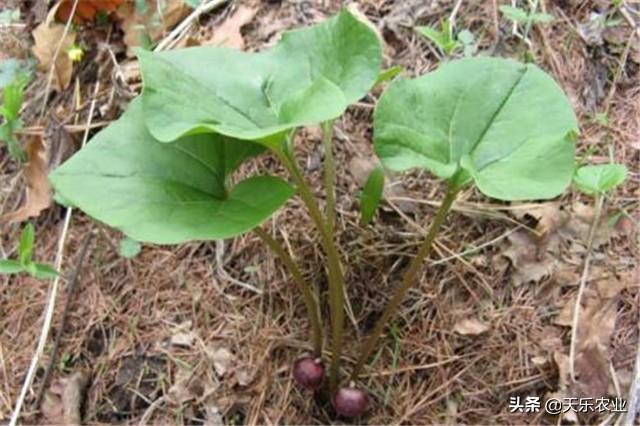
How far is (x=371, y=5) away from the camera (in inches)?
87.3

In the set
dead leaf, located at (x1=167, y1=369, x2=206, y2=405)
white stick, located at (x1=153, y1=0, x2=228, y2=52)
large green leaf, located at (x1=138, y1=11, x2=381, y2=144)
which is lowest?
dead leaf, located at (x1=167, y1=369, x2=206, y2=405)

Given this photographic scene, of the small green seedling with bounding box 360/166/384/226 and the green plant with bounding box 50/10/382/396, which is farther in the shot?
the small green seedling with bounding box 360/166/384/226

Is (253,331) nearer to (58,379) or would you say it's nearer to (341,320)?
(341,320)

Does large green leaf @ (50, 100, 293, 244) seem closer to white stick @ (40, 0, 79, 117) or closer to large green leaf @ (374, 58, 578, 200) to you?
large green leaf @ (374, 58, 578, 200)

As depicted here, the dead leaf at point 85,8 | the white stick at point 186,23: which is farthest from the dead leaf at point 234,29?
the dead leaf at point 85,8

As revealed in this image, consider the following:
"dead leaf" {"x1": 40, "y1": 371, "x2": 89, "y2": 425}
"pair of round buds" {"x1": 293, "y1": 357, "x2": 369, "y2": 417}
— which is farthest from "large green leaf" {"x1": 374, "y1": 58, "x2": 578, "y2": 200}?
"dead leaf" {"x1": 40, "y1": 371, "x2": 89, "y2": 425}

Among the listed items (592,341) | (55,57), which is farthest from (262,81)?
(55,57)

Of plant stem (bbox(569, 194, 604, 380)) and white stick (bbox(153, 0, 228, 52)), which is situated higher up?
white stick (bbox(153, 0, 228, 52))

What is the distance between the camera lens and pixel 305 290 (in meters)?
1.61

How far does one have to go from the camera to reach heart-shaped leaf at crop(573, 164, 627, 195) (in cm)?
171

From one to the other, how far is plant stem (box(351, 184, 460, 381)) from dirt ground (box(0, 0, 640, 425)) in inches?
2.8

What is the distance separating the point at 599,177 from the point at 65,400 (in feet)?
4.33

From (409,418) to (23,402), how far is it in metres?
0.90

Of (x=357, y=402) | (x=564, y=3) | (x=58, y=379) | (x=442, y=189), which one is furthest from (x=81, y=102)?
(x=564, y=3)
